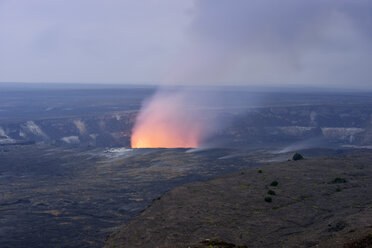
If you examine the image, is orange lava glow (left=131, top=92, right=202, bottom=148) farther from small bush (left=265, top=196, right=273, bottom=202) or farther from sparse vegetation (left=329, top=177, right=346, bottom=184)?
small bush (left=265, top=196, right=273, bottom=202)

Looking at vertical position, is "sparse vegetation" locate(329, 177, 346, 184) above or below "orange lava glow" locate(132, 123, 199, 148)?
above

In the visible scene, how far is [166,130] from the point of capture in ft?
472

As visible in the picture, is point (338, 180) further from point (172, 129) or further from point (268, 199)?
point (172, 129)

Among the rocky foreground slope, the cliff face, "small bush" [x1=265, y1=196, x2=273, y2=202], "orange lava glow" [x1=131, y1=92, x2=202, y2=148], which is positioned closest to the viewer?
the rocky foreground slope

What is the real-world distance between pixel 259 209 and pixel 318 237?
1114 cm

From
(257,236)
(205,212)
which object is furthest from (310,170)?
(257,236)

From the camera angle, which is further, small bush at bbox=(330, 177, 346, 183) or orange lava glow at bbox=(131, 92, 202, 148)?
orange lava glow at bbox=(131, 92, 202, 148)

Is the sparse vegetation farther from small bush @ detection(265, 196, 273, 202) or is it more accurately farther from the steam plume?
the steam plume

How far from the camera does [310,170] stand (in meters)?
52.0

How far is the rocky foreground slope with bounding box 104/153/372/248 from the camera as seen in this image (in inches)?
1008

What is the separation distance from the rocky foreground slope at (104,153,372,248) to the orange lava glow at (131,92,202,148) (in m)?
80.0

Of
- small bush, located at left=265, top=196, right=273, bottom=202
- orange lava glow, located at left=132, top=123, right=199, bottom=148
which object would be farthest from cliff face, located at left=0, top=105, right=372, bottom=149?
small bush, located at left=265, top=196, right=273, bottom=202

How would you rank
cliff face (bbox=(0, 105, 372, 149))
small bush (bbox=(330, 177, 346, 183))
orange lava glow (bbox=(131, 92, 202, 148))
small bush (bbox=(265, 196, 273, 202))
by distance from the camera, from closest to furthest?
small bush (bbox=(265, 196, 273, 202))
small bush (bbox=(330, 177, 346, 183))
cliff face (bbox=(0, 105, 372, 149))
orange lava glow (bbox=(131, 92, 202, 148))

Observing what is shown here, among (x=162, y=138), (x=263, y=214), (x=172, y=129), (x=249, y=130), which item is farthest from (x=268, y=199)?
(x=172, y=129)
